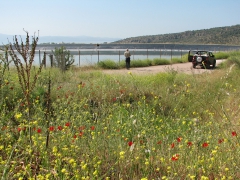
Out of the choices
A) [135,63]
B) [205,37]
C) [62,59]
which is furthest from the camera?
[205,37]

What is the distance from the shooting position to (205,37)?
139250 millimetres

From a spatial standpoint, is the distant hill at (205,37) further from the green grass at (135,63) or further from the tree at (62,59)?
the tree at (62,59)

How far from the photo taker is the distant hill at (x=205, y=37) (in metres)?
127

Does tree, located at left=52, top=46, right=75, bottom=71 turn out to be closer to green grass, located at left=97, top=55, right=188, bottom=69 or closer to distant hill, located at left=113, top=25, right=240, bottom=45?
green grass, located at left=97, top=55, right=188, bottom=69

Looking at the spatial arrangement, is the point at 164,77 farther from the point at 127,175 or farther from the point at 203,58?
the point at 203,58

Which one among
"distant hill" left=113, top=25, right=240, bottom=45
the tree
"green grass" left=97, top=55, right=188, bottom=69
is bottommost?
"green grass" left=97, top=55, right=188, bottom=69

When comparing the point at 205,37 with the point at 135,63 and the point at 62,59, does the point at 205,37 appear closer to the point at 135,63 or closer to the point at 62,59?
the point at 135,63

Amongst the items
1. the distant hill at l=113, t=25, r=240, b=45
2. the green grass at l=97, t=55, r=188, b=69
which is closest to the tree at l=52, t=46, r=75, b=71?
the green grass at l=97, t=55, r=188, b=69

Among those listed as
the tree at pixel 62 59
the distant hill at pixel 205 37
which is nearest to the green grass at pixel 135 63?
the tree at pixel 62 59

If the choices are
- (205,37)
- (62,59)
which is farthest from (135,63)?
(205,37)

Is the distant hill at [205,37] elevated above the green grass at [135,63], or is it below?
above

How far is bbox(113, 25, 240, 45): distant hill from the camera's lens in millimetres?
→ 126875

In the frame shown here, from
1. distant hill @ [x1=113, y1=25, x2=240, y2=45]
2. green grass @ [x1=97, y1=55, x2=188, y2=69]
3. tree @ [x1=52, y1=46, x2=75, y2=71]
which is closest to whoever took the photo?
tree @ [x1=52, y1=46, x2=75, y2=71]

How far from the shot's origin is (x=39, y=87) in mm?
7965
